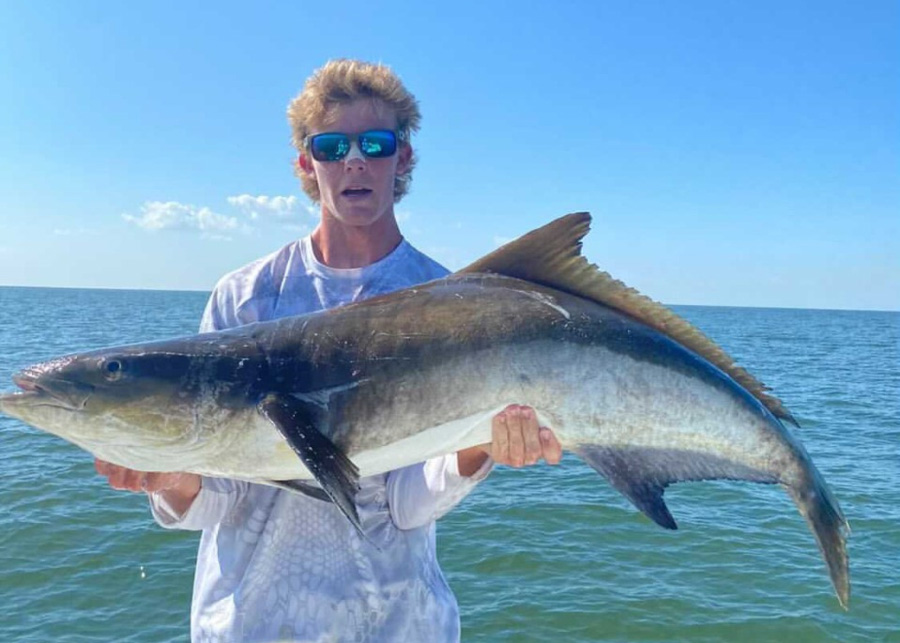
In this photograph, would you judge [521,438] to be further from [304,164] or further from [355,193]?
[304,164]

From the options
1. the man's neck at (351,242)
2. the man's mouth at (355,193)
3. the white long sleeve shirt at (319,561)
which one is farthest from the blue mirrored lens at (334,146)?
the white long sleeve shirt at (319,561)

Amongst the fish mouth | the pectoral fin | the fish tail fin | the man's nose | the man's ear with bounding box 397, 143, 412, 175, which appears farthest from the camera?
the man's ear with bounding box 397, 143, 412, 175

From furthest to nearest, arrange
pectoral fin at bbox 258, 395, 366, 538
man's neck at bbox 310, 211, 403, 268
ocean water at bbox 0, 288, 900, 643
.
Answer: ocean water at bbox 0, 288, 900, 643, man's neck at bbox 310, 211, 403, 268, pectoral fin at bbox 258, 395, 366, 538

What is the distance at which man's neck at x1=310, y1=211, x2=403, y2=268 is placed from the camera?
3762mm

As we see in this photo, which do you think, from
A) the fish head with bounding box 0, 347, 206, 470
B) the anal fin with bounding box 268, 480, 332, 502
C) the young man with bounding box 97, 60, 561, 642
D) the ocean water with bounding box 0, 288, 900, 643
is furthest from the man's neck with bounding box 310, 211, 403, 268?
the ocean water with bounding box 0, 288, 900, 643

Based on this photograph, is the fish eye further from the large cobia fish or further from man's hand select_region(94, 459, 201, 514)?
man's hand select_region(94, 459, 201, 514)

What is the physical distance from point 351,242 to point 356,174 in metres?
0.36

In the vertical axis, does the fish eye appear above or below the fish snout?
above

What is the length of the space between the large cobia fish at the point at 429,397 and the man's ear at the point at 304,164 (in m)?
1.13

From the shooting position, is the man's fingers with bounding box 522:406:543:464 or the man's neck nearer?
the man's fingers with bounding box 522:406:543:464

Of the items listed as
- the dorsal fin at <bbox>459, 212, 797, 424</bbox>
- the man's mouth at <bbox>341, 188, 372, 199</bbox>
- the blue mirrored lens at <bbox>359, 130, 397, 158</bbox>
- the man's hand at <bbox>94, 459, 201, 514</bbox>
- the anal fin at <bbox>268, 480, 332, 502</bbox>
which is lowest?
the man's hand at <bbox>94, 459, 201, 514</bbox>

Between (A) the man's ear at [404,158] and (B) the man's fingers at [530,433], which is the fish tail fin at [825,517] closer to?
(B) the man's fingers at [530,433]

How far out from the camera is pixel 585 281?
328cm

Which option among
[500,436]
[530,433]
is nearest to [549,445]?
[530,433]
